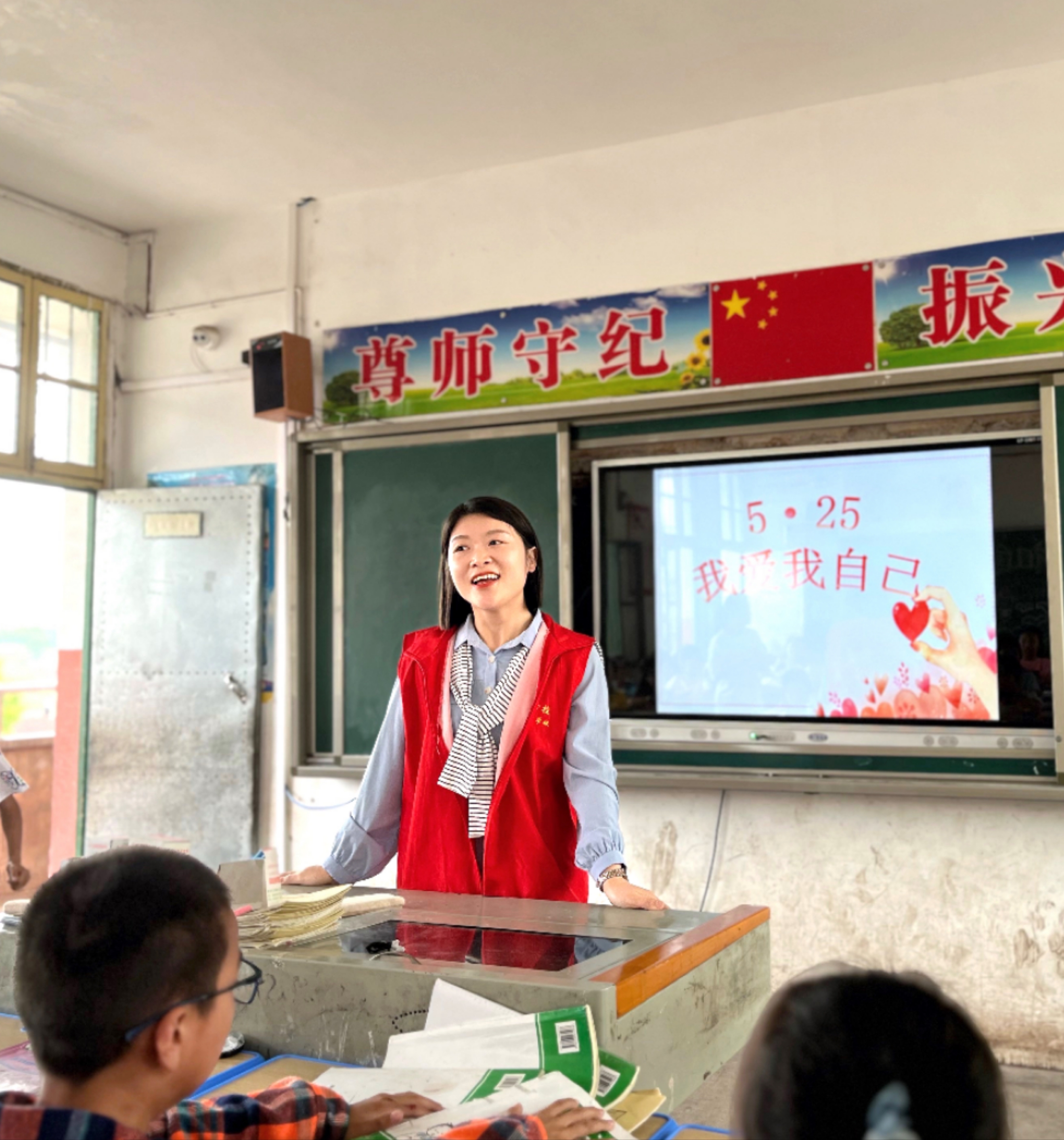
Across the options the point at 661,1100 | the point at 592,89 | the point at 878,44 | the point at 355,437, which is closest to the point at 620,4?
the point at 592,89

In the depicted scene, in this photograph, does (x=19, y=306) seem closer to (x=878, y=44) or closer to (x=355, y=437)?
(x=355, y=437)

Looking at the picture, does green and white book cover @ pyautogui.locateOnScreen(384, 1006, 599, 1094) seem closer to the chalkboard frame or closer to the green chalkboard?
the chalkboard frame

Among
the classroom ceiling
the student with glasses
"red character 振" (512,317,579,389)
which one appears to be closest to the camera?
the student with glasses

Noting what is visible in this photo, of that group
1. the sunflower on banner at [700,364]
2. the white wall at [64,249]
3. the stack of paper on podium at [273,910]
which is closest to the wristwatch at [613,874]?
the stack of paper on podium at [273,910]

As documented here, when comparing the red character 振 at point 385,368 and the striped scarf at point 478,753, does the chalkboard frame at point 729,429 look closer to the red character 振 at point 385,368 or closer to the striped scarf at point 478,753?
the red character 振 at point 385,368

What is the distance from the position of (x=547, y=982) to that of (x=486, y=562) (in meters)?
1.07

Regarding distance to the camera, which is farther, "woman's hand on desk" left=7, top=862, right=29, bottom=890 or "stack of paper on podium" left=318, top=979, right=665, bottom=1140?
"woman's hand on desk" left=7, top=862, right=29, bottom=890

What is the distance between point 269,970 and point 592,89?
9.95 feet

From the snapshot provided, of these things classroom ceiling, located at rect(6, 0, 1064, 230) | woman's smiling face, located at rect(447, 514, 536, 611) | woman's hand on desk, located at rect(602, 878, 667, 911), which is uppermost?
classroom ceiling, located at rect(6, 0, 1064, 230)

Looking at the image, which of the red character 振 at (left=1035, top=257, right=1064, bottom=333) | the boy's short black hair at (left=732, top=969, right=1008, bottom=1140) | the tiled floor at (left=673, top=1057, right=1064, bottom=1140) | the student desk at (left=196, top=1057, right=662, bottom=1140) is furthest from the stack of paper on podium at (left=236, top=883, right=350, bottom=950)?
the red character 振 at (left=1035, top=257, right=1064, bottom=333)

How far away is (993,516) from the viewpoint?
3.37m

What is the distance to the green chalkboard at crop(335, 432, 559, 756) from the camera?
161 inches

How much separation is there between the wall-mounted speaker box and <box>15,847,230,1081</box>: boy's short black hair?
3.45 meters

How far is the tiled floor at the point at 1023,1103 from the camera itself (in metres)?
2.85
